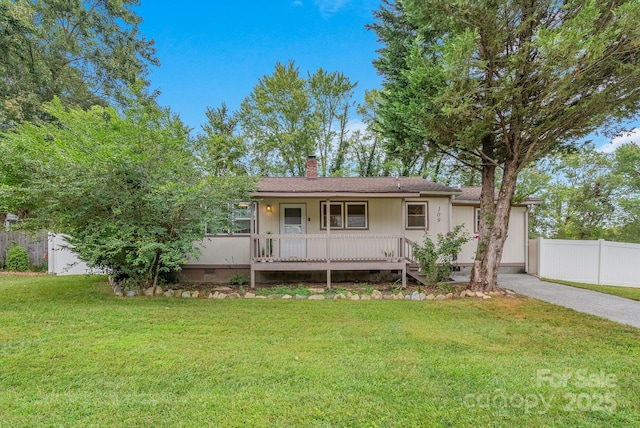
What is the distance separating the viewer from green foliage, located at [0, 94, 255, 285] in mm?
6207

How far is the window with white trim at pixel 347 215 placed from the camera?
9961 mm

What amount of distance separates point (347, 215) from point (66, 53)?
18.6 meters

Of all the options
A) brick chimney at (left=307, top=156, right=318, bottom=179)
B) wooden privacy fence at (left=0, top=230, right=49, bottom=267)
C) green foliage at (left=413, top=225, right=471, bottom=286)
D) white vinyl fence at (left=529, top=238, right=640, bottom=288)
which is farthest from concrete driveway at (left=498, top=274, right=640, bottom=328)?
wooden privacy fence at (left=0, top=230, right=49, bottom=267)

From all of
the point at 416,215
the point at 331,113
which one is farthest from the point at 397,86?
the point at 331,113

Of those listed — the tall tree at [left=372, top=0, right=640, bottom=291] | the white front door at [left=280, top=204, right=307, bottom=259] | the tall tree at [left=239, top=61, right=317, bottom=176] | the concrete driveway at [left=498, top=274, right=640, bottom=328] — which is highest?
the tall tree at [left=239, top=61, right=317, bottom=176]

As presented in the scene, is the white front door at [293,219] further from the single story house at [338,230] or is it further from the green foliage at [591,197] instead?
the green foliage at [591,197]

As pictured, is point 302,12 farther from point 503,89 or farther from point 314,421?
point 314,421

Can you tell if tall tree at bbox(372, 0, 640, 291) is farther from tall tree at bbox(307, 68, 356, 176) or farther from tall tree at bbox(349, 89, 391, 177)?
tall tree at bbox(307, 68, 356, 176)

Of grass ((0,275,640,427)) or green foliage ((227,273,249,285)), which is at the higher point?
grass ((0,275,640,427))

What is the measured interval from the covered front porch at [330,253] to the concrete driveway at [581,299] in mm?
3168

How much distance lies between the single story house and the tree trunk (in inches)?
70.6

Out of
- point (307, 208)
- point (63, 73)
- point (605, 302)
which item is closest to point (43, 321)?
point (307, 208)

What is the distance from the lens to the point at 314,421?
252 centimetres

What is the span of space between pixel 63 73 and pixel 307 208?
1624cm
